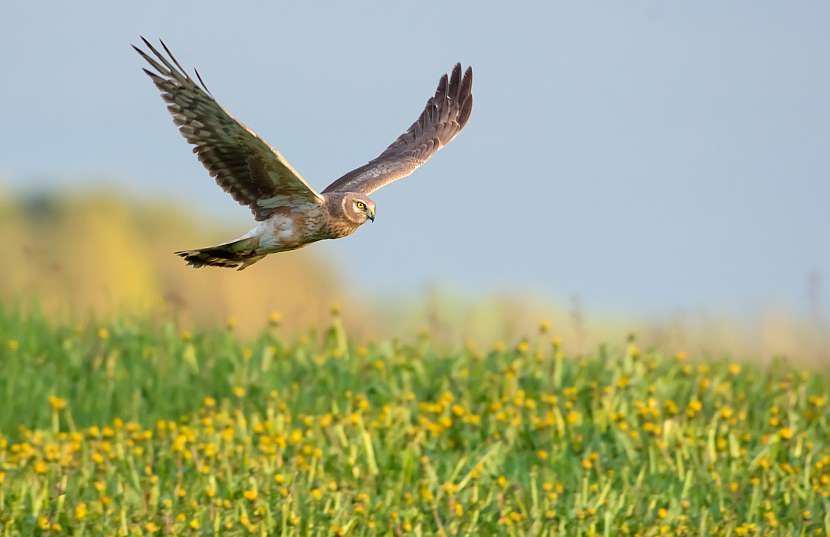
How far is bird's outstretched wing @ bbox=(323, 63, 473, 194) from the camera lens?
888 cm

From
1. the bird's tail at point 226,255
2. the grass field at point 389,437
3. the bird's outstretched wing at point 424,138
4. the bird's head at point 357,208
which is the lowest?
the grass field at point 389,437

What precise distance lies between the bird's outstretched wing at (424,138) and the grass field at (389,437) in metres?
1.18

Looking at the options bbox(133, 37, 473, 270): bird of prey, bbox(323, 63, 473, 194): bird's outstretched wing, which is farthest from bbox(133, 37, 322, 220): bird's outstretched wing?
bbox(323, 63, 473, 194): bird's outstretched wing

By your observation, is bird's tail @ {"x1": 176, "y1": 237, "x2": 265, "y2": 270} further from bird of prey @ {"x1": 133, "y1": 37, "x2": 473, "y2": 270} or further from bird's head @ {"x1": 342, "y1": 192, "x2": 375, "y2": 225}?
bird's head @ {"x1": 342, "y1": 192, "x2": 375, "y2": 225}

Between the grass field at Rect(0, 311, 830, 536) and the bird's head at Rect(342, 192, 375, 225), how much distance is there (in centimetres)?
113

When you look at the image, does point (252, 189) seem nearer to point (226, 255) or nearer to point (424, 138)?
point (226, 255)

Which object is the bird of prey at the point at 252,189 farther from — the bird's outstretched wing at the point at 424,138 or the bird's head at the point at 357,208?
the bird's outstretched wing at the point at 424,138

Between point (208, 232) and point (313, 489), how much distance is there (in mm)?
17311

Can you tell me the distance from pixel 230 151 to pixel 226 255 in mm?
590

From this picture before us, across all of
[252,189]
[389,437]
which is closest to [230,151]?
[252,189]

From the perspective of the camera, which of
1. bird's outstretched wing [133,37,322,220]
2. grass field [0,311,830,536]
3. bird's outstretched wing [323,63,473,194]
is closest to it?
grass field [0,311,830,536]

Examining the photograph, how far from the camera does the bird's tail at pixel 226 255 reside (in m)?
7.79

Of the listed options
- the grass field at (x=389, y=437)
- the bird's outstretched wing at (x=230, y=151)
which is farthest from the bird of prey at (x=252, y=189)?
the grass field at (x=389, y=437)

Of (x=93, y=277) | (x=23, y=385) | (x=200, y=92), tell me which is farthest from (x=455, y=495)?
(x=93, y=277)
